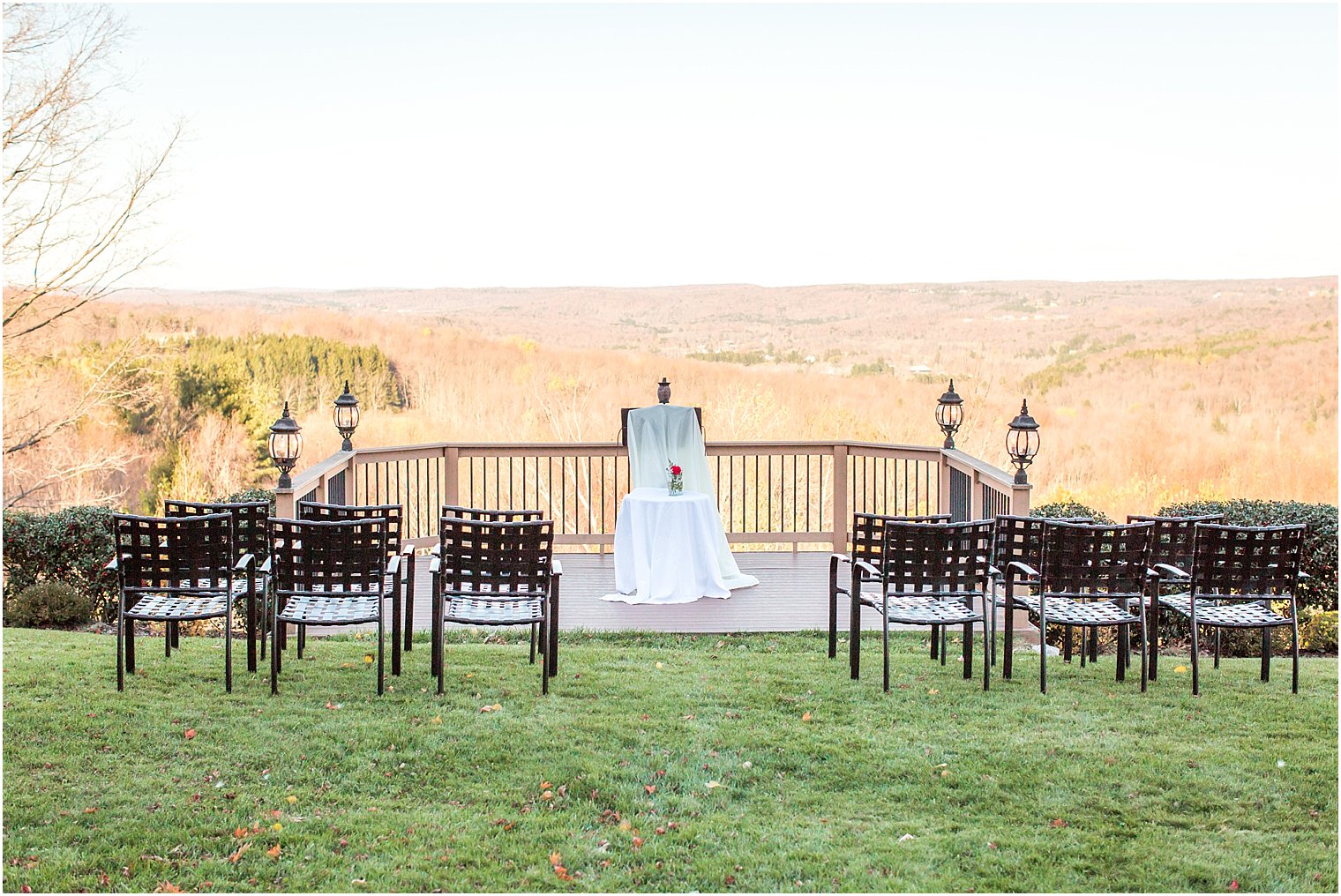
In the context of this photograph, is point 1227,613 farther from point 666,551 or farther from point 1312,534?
point 666,551

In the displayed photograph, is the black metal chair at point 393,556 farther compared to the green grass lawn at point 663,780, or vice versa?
the black metal chair at point 393,556

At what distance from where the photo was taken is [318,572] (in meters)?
5.02

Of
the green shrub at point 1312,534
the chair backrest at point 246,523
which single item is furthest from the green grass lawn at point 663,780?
the green shrub at point 1312,534

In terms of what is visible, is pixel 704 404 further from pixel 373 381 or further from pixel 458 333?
pixel 373 381

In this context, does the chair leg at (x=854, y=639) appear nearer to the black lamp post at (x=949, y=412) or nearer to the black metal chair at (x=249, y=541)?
the black metal chair at (x=249, y=541)

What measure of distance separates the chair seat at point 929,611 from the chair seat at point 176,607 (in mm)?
3061

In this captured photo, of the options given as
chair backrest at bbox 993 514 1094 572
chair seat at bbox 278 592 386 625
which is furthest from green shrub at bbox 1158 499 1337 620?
chair seat at bbox 278 592 386 625

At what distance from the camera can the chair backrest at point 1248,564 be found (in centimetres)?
508

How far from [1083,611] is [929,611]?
0.75 metres

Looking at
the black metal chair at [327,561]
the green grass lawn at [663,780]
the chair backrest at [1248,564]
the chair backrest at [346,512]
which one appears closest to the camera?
the green grass lawn at [663,780]

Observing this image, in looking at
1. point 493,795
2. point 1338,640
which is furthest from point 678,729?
point 1338,640

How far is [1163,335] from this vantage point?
20.0 meters

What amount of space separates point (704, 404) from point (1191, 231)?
912cm

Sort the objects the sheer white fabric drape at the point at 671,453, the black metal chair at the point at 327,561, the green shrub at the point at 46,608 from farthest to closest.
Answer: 1. the sheer white fabric drape at the point at 671,453
2. the green shrub at the point at 46,608
3. the black metal chair at the point at 327,561
